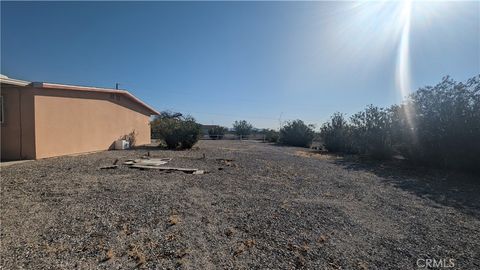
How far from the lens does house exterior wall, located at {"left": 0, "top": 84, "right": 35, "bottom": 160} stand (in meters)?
8.88

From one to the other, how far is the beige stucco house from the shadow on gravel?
11794mm

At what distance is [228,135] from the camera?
1491 inches

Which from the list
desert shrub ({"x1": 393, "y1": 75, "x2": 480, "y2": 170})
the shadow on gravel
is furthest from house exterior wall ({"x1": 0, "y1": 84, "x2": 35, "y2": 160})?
desert shrub ({"x1": 393, "y1": 75, "x2": 480, "y2": 170})

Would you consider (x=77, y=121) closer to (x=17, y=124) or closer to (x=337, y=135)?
(x=17, y=124)

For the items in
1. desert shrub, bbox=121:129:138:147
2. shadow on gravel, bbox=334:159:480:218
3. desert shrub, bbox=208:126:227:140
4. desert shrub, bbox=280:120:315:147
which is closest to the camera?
shadow on gravel, bbox=334:159:480:218

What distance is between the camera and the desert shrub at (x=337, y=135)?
16656 mm

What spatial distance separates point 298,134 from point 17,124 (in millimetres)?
21087

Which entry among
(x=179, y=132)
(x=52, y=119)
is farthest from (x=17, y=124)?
(x=179, y=132)

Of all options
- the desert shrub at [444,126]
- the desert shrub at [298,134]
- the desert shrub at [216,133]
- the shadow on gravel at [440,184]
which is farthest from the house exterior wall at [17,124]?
the desert shrub at [216,133]

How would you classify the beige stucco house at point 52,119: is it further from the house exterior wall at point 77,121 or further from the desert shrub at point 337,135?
the desert shrub at point 337,135

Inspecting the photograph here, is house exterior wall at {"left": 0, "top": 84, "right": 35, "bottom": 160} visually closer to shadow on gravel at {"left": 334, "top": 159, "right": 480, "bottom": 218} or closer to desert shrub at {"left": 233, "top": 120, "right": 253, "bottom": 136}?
shadow on gravel at {"left": 334, "top": 159, "right": 480, "bottom": 218}

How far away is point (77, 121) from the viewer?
10.8 m

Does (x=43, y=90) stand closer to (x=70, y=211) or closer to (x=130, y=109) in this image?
(x=130, y=109)

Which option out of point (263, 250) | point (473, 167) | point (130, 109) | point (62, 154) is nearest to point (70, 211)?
point (263, 250)
